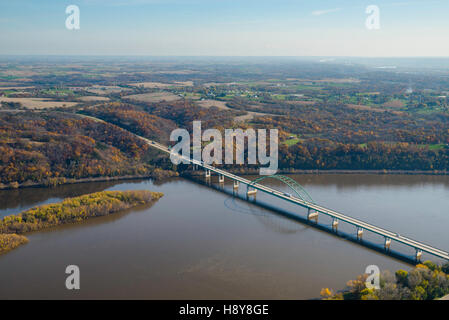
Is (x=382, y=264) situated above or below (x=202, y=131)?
below

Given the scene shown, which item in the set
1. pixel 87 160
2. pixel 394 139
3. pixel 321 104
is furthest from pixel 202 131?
pixel 321 104

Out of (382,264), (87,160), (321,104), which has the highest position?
(321,104)

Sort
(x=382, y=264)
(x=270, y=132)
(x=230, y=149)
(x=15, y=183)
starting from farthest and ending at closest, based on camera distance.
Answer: (x=270, y=132), (x=230, y=149), (x=15, y=183), (x=382, y=264)

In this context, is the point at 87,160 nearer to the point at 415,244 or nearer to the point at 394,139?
the point at 415,244

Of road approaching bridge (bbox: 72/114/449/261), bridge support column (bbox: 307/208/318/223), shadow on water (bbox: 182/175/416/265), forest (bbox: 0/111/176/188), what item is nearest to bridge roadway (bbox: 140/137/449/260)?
road approaching bridge (bbox: 72/114/449/261)

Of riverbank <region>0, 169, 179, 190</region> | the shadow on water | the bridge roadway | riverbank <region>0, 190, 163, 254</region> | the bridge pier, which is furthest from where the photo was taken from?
riverbank <region>0, 169, 179, 190</region>

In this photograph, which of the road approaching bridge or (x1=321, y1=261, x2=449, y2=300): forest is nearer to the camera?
(x1=321, y1=261, x2=449, y2=300): forest

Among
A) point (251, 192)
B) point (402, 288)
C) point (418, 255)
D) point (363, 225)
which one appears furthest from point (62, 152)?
point (402, 288)

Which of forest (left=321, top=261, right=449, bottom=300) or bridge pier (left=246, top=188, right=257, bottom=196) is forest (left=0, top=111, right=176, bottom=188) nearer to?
bridge pier (left=246, top=188, right=257, bottom=196)
